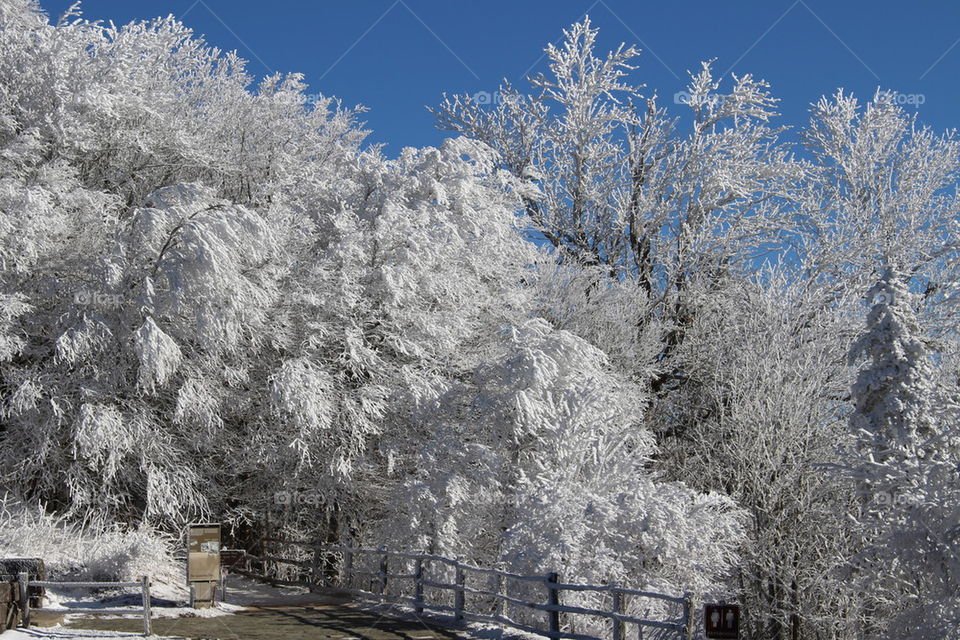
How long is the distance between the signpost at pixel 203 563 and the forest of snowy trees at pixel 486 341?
465cm

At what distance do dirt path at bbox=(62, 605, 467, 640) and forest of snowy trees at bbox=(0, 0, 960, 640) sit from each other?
3.27m

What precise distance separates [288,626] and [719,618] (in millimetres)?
7470

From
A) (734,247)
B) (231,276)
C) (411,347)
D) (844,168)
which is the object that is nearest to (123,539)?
(231,276)

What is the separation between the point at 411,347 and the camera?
2353cm

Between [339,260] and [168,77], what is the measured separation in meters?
12.5

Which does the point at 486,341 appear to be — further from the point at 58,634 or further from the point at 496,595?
the point at 58,634

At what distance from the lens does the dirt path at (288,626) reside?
14367mm

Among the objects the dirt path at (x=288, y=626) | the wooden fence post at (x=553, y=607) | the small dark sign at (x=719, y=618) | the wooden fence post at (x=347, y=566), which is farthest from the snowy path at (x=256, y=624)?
the small dark sign at (x=719, y=618)

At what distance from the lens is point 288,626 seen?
15398mm

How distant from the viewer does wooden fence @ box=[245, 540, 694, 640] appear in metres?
13.4

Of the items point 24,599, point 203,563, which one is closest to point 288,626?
point 203,563

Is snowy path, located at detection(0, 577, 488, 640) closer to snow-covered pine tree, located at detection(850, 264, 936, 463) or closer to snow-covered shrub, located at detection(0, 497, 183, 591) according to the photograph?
snow-covered shrub, located at detection(0, 497, 183, 591)

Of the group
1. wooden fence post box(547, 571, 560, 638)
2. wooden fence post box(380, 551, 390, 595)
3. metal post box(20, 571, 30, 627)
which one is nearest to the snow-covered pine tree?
wooden fence post box(547, 571, 560, 638)

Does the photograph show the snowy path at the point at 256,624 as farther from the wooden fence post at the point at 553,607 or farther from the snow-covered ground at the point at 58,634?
the wooden fence post at the point at 553,607
